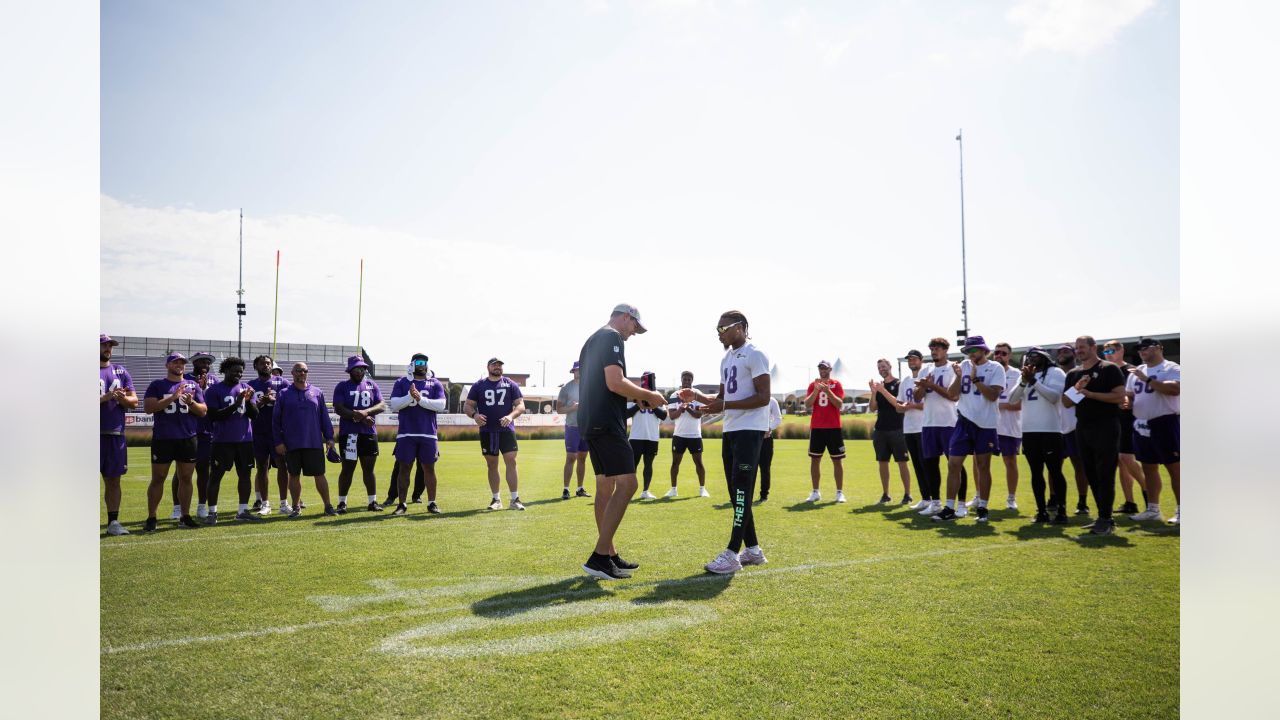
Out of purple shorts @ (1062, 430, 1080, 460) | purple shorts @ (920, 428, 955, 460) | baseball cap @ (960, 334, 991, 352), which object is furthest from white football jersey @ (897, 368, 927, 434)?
purple shorts @ (1062, 430, 1080, 460)

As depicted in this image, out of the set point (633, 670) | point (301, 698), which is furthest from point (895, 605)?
point (301, 698)

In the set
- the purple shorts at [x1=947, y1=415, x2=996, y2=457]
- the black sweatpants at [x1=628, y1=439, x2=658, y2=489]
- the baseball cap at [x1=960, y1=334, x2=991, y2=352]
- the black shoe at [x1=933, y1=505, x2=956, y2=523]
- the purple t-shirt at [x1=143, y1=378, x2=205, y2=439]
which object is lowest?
the black shoe at [x1=933, y1=505, x2=956, y2=523]

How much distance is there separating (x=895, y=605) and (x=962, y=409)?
4.35m

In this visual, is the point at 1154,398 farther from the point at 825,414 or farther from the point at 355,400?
the point at 355,400

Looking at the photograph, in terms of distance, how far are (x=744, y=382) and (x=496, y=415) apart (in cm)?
456

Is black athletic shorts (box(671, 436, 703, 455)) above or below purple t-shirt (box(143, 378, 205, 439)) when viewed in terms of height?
below

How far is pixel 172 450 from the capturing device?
303 inches

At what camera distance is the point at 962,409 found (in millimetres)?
8141

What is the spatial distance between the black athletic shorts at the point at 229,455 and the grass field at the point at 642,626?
4.39ft

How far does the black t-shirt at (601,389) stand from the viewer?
210 inches

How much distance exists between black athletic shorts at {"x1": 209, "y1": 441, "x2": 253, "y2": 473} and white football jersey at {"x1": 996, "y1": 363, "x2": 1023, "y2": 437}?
923 centimetres

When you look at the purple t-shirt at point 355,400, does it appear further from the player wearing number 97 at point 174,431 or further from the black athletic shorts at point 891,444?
the black athletic shorts at point 891,444

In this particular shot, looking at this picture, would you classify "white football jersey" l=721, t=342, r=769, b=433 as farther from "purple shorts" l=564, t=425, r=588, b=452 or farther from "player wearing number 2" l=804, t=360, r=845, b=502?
"purple shorts" l=564, t=425, r=588, b=452

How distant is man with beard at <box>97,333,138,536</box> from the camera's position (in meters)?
6.91
